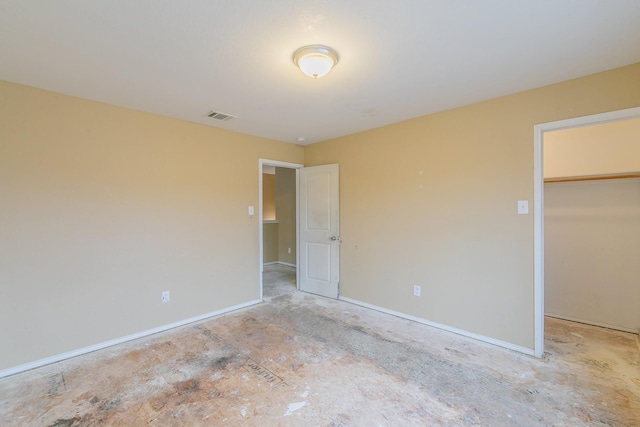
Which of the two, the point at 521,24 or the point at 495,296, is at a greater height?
the point at 521,24

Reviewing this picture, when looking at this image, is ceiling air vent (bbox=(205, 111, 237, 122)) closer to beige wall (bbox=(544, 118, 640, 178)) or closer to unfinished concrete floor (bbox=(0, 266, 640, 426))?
unfinished concrete floor (bbox=(0, 266, 640, 426))

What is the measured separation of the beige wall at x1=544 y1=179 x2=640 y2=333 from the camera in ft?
9.23

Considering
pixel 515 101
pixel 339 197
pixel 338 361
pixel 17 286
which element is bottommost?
pixel 338 361

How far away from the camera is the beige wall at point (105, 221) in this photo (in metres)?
2.26

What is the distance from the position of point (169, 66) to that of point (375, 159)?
2482mm

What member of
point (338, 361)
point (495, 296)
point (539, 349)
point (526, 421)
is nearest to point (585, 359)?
point (539, 349)

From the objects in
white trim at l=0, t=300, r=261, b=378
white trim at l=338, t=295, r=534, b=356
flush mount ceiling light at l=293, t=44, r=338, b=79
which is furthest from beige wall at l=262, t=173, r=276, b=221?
flush mount ceiling light at l=293, t=44, r=338, b=79

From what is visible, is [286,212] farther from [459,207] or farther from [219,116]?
[459,207]

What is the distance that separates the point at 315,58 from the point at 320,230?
2745 mm

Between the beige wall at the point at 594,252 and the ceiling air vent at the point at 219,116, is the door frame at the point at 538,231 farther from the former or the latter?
the ceiling air vent at the point at 219,116

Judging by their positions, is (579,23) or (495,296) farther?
(495,296)

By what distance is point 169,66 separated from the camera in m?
2.03

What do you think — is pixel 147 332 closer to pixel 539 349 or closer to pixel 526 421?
pixel 526 421

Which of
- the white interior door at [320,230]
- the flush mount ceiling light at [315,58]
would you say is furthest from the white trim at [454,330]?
the flush mount ceiling light at [315,58]
